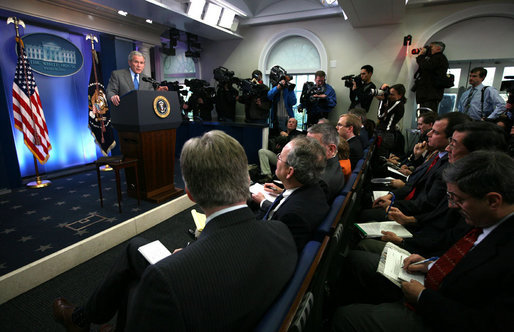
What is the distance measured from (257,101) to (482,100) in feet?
12.0

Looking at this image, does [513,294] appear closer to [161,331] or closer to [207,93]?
[161,331]

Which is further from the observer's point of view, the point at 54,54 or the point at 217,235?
the point at 54,54

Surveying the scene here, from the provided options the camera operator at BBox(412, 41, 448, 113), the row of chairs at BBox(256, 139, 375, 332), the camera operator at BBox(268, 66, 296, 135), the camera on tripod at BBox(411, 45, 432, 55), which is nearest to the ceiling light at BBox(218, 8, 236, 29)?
the camera operator at BBox(268, 66, 296, 135)

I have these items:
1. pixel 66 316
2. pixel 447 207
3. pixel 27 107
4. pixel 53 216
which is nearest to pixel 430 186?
pixel 447 207

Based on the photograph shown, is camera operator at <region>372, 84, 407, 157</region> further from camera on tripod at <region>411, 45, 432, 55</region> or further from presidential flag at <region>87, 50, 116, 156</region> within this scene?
presidential flag at <region>87, 50, 116, 156</region>

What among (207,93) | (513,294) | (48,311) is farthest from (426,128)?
(207,93)

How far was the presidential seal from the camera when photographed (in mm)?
2828

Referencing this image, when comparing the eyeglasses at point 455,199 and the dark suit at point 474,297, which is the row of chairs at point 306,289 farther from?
the eyeglasses at point 455,199

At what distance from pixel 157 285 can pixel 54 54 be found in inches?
199

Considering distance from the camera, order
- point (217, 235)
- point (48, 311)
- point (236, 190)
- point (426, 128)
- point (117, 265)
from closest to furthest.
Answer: point (217, 235) → point (236, 190) → point (117, 265) → point (48, 311) → point (426, 128)

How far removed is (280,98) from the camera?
5.49 metres

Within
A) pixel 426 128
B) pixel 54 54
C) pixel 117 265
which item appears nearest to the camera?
pixel 117 265

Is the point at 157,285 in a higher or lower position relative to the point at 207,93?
lower

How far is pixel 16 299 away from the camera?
1.75 meters
